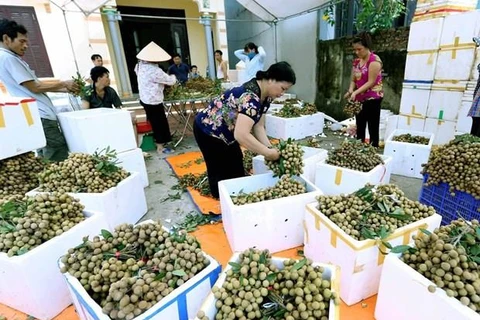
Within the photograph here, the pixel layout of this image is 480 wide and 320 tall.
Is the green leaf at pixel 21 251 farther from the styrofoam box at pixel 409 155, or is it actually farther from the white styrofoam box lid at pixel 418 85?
the white styrofoam box lid at pixel 418 85

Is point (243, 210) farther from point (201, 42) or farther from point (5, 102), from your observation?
point (201, 42)

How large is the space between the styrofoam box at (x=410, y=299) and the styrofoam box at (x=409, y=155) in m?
2.39

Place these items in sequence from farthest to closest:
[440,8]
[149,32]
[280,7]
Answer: [149,32], [280,7], [440,8]

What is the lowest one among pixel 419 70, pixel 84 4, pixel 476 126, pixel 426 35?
pixel 476 126

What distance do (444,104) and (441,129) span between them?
38 cm

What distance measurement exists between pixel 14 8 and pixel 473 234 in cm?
827

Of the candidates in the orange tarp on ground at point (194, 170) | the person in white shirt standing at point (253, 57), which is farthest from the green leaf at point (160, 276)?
the person in white shirt standing at point (253, 57)

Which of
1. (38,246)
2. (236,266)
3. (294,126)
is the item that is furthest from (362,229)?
(294,126)

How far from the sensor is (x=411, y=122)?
4.32 m

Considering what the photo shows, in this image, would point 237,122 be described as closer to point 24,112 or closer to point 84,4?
point 24,112

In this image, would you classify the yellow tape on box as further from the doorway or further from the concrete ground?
the doorway

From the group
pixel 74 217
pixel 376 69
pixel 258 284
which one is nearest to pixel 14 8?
pixel 74 217

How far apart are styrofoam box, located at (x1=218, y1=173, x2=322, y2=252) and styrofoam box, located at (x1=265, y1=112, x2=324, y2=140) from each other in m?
2.98

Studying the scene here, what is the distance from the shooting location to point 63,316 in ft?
5.75
